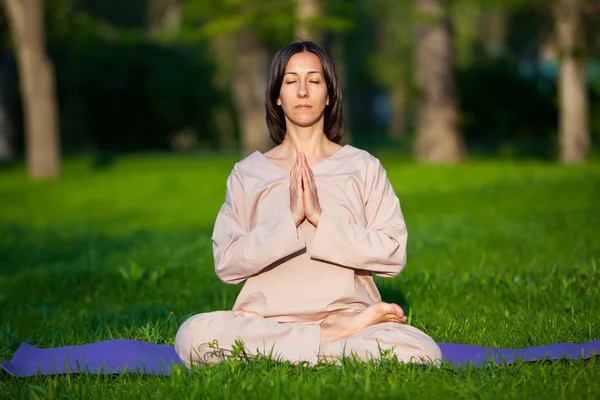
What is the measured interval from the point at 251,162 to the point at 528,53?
5590cm

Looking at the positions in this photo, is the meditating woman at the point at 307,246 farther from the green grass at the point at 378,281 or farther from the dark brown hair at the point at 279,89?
the green grass at the point at 378,281

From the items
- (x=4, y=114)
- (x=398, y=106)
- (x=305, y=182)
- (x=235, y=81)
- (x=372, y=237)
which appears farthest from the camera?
(x=398, y=106)

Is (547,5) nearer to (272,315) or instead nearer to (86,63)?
(86,63)

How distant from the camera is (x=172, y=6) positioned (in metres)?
43.4

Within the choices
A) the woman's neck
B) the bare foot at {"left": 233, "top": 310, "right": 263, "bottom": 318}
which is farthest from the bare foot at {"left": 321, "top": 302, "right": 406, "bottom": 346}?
the woman's neck

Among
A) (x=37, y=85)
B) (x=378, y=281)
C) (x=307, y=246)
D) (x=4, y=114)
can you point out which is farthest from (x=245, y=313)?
(x=4, y=114)

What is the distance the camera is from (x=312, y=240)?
15.4 ft

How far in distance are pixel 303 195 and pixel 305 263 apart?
1.18 ft

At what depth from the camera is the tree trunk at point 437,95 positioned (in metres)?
22.1

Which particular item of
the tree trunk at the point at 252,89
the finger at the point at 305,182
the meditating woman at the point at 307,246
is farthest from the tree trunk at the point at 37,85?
the finger at the point at 305,182

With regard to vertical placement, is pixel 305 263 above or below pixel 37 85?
below

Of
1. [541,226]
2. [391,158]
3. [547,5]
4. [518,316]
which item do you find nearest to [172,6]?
[391,158]

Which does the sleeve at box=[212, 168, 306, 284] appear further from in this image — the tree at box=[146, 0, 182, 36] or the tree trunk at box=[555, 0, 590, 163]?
the tree at box=[146, 0, 182, 36]

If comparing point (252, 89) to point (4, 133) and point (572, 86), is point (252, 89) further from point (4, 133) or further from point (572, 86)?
point (572, 86)
